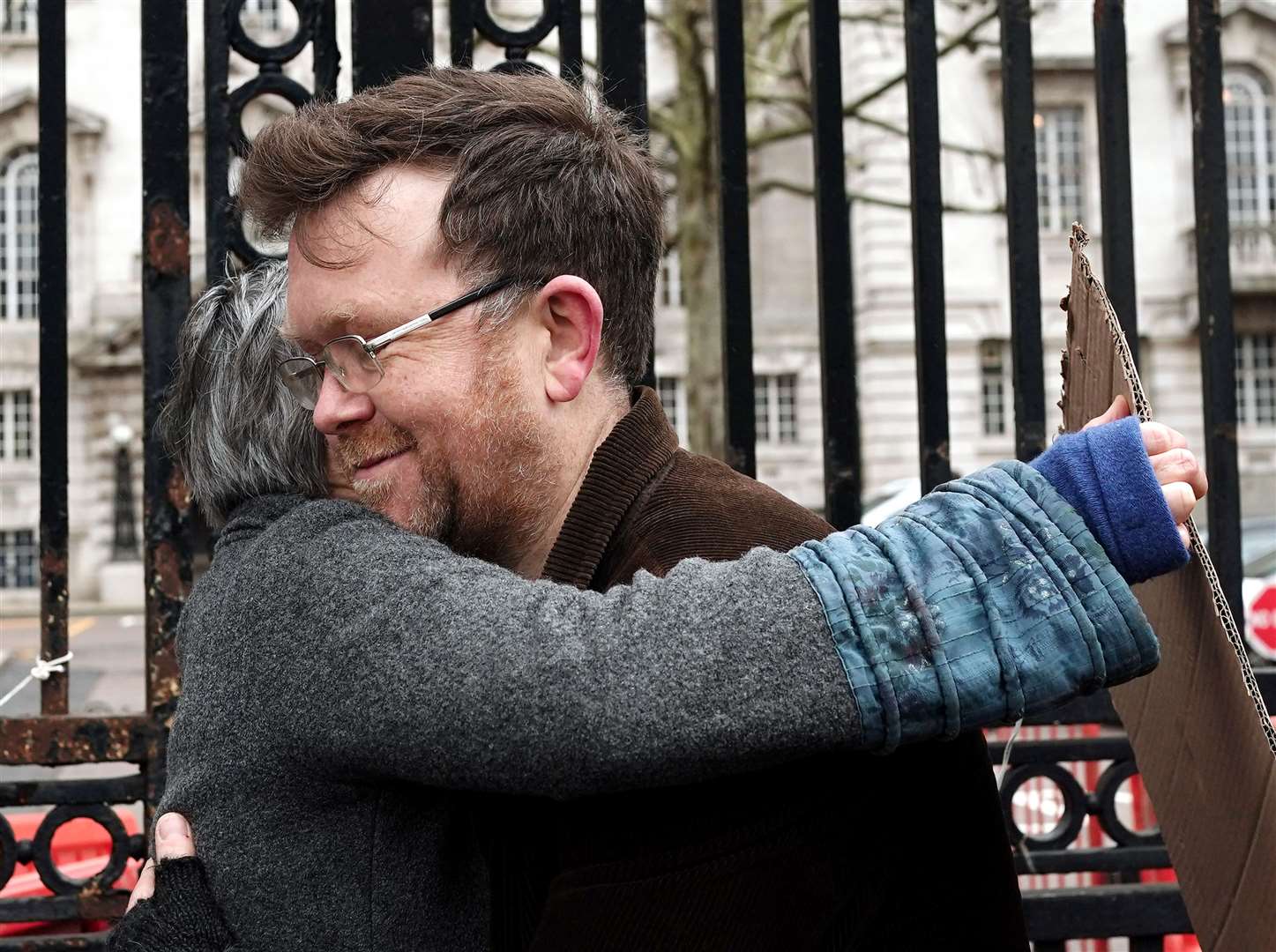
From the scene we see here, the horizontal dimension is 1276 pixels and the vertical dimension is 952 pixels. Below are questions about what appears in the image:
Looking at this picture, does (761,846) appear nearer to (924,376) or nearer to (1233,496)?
(924,376)

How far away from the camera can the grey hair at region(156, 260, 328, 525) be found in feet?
6.14

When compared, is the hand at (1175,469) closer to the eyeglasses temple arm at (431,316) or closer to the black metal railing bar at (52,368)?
the eyeglasses temple arm at (431,316)

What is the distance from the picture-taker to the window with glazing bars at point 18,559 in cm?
2903

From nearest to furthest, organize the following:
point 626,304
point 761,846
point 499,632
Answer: point 499,632
point 761,846
point 626,304

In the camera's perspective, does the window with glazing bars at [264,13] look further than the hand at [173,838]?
Yes

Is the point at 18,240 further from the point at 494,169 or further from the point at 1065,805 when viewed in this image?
the point at 494,169

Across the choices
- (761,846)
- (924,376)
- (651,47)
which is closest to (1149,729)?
(761,846)

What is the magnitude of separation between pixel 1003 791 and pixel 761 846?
1.23 metres

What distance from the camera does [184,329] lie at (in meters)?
1.99

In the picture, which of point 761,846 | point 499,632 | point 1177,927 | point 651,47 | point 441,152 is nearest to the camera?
point 499,632

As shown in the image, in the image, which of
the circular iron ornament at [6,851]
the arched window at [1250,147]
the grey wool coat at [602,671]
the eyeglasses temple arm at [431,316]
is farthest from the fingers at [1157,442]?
the arched window at [1250,147]

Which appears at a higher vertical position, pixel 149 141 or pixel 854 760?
pixel 149 141

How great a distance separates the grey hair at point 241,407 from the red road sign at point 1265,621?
9484 mm

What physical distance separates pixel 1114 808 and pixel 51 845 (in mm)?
2036
